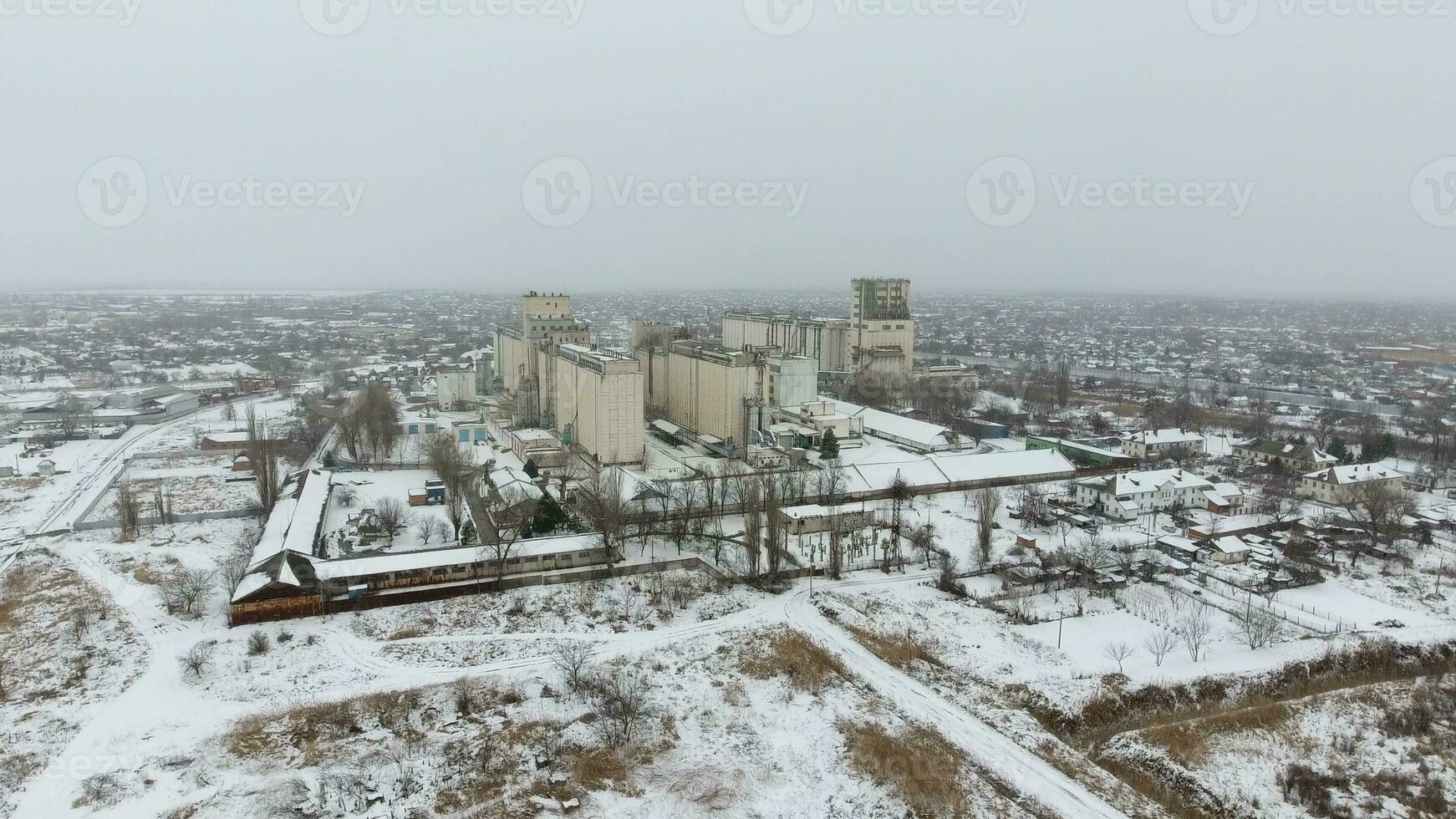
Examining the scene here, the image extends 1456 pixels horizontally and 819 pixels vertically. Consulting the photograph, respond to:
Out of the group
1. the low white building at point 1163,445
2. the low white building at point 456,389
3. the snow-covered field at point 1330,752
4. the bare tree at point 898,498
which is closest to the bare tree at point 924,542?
the bare tree at point 898,498

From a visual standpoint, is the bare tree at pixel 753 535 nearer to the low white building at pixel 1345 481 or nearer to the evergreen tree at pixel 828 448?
the evergreen tree at pixel 828 448

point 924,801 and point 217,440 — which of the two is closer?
point 924,801

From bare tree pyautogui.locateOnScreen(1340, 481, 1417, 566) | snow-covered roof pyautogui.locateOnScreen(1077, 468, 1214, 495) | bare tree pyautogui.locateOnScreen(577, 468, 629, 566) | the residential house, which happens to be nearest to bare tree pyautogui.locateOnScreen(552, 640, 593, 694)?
bare tree pyautogui.locateOnScreen(577, 468, 629, 566)

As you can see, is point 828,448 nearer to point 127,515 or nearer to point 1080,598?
point 1080,598

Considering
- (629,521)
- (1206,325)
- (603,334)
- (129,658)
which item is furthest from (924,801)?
(1206,325)

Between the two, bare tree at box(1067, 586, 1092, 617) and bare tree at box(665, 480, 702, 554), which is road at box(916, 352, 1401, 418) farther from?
bare tree at box(665, 480, 702, 554)

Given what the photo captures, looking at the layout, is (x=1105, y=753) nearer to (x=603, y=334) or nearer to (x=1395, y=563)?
(x=1395, y=563)
